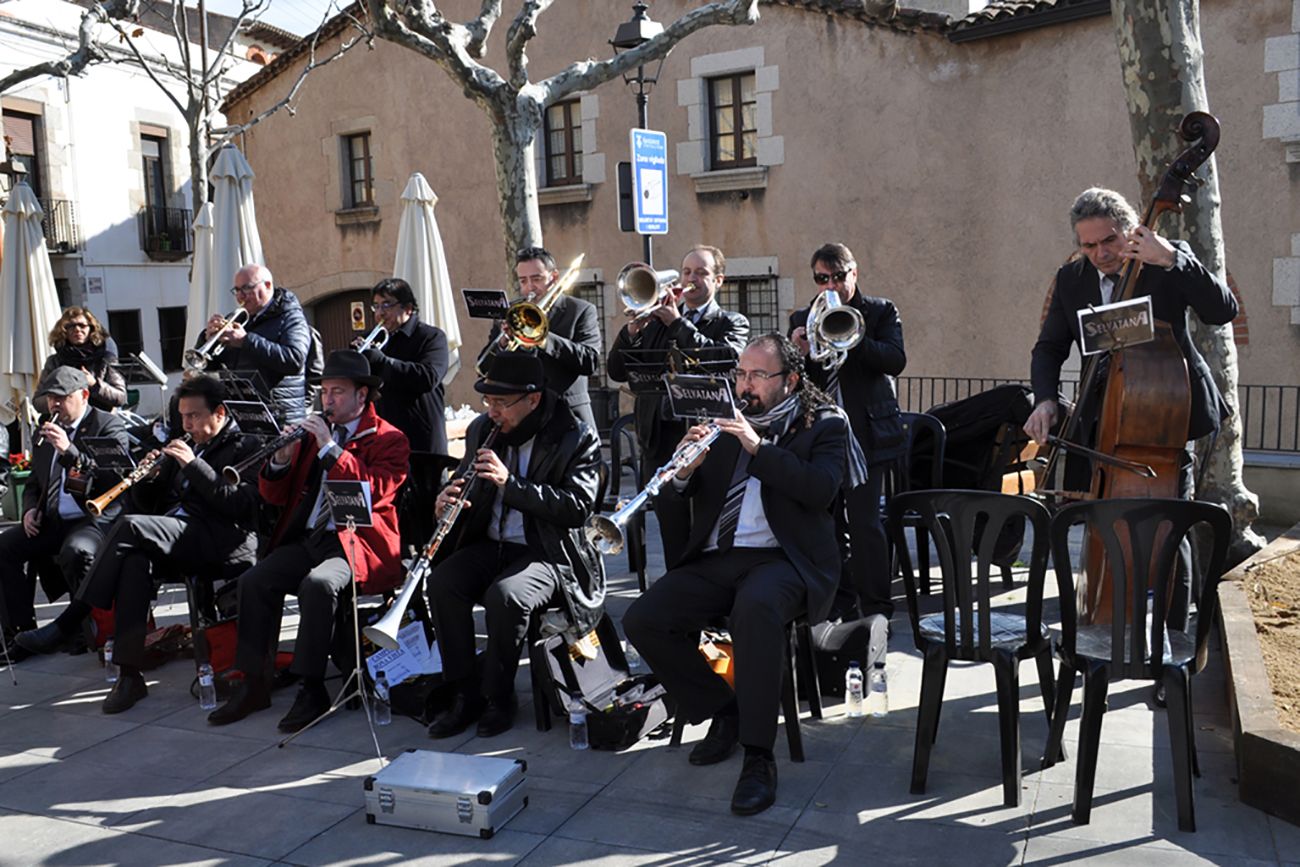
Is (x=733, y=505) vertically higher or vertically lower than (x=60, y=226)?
lower

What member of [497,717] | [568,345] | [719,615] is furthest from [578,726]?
[568,345]

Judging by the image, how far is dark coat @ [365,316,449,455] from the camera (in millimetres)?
6500

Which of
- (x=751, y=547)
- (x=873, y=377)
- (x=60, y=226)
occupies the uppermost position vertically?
(x=60, y=226)

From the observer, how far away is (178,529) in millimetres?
5629

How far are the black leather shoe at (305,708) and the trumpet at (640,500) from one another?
1501 mm

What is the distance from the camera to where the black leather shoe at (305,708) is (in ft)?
Answer: 16.5

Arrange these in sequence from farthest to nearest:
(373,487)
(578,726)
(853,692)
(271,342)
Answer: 1. (271,342)
2. (373,487)
3. (853,692)
4. (578,726)

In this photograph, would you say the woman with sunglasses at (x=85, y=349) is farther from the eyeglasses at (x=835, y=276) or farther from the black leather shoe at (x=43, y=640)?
the eyeglasses at (x=835, y=276)

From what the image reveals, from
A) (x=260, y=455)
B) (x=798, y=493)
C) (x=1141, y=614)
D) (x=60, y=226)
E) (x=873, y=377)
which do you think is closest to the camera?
(x=1141, y=614)

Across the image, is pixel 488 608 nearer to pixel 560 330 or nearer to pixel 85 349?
pixel 560 330

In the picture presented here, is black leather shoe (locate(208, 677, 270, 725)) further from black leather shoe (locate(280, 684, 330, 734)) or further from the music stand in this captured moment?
the music stand

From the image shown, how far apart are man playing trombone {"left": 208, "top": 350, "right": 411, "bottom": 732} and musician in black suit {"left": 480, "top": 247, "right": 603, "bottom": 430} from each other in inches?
35.6

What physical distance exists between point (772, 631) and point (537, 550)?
4.17 feet

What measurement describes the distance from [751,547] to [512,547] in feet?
3.76
